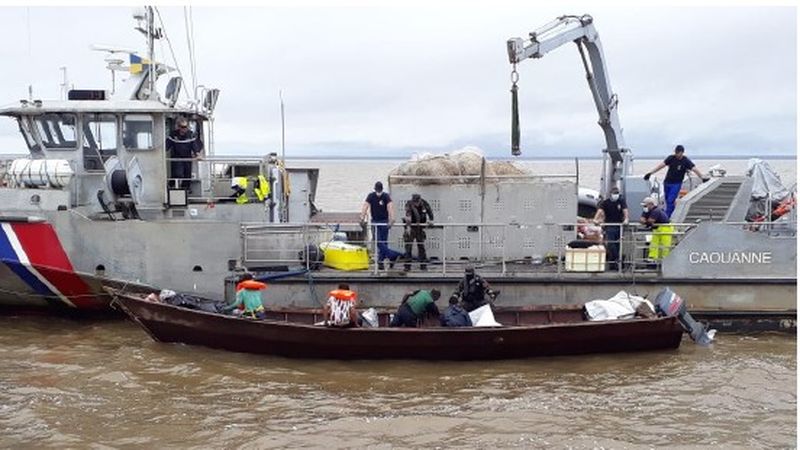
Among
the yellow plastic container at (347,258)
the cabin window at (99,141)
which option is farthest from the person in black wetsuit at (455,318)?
the cabin window at (99,141)

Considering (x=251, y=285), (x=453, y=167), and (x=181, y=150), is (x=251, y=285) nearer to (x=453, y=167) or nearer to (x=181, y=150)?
(x=181, y=150)

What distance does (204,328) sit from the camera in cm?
1080

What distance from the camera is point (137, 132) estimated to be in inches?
505

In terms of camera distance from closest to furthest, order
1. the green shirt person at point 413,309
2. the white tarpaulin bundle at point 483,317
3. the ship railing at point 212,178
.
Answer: the white tarpaulin bundle at point 483,317 < the green shirt person at point 413,309 < the ship railing at point 212,178

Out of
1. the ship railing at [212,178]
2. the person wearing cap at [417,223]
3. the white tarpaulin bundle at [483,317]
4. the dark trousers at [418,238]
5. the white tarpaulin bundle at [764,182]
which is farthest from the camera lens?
the white tarpaulin bundle at [764,182]

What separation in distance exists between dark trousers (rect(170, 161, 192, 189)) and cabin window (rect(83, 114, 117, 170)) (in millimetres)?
1024

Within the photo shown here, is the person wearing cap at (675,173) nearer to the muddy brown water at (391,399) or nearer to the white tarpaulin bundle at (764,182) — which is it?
the white tarpaulin bundle at (764,182)

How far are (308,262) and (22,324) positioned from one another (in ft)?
17.3

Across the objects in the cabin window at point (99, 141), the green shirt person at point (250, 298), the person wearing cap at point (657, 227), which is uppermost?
the cabin window at point (99, 141)

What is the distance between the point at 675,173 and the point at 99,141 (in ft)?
34.1

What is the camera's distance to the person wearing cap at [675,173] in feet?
43.6

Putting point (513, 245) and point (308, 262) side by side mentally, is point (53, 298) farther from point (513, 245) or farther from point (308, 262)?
point (513, 245)

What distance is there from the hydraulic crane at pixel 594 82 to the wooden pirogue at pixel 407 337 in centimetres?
387

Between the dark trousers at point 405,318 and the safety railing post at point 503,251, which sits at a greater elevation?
the safety railing post at point 503,251
